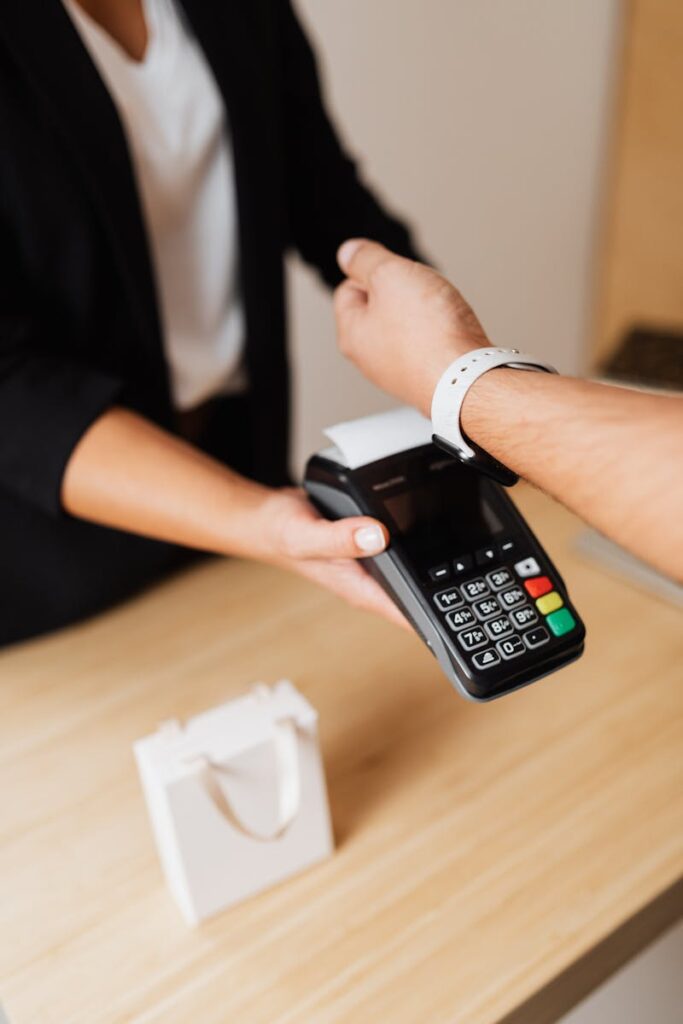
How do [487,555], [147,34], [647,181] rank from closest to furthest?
[487,555], [147,34], [647,181]

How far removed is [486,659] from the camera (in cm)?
51

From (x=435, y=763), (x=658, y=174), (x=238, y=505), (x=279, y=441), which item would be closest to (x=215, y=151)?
(x=279, y=441)

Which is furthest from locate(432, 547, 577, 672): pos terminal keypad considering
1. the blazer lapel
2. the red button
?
the blazer lapel

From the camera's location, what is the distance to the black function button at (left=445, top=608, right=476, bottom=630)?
52 cm

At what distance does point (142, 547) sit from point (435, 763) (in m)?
0.34

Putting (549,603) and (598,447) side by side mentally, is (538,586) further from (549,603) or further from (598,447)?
(598,447)

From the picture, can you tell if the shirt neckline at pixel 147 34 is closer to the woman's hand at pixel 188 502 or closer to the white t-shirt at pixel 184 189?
the white t-shirt at pixel 184 189

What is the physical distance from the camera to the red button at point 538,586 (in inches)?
21.7

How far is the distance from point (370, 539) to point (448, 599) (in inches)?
2.3

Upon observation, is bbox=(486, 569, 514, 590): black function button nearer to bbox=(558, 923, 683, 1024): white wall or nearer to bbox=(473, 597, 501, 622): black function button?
bbox=(473, 597, 501, 622): black function button

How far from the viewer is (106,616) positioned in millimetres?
811

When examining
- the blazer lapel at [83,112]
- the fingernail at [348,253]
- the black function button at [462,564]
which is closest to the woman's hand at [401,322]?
the fingernail at [348,253]

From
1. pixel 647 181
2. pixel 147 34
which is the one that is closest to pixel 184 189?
pixel 147 34

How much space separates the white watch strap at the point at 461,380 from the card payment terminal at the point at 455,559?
0.06m
